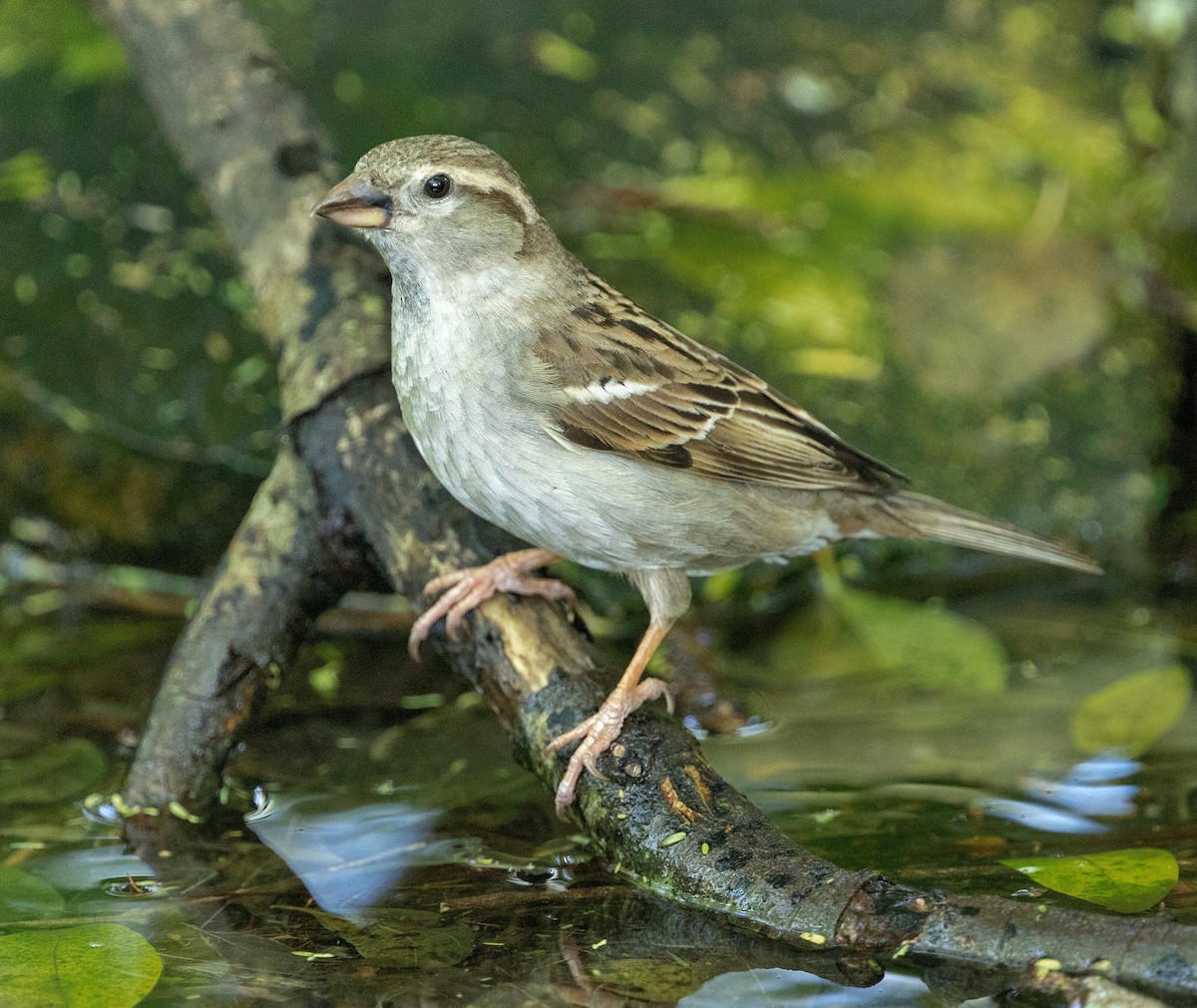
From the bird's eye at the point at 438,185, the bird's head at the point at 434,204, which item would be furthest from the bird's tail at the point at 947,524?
the bird's eye at the point at 438,185

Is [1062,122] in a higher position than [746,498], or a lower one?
higher

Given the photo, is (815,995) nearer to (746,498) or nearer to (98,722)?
(746,498)

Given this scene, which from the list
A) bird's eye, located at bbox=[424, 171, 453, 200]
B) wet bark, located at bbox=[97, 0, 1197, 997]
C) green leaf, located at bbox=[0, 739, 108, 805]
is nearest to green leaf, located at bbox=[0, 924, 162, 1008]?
wet bark, located at bbox=[97, 0, 1197, 997]

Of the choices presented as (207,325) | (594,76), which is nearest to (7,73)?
(207,325)

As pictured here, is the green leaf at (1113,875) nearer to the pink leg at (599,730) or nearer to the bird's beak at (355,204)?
the pink leg at (599,730)

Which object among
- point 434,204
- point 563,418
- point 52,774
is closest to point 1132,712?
point 563,418

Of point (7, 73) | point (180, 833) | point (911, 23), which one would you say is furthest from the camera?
point (911, 23)
